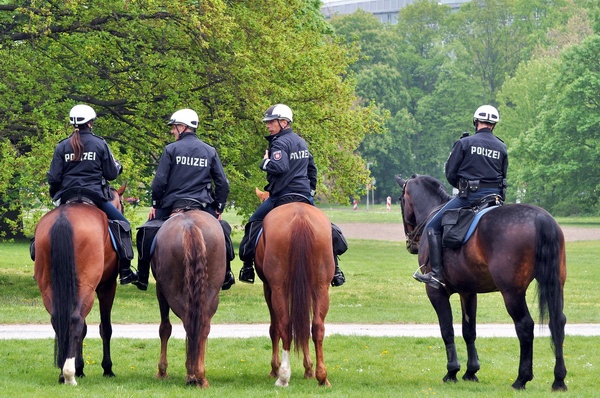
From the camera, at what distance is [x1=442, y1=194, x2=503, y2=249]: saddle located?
12273mm

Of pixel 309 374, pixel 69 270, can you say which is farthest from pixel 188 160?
pixel 309 374

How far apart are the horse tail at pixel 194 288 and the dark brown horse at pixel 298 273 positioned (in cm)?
90

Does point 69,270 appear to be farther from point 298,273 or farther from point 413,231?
point 413,231

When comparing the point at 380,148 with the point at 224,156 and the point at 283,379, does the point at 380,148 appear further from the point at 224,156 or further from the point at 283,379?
the point at 283,379

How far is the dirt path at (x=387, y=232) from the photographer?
5115cm

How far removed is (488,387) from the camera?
11898 mm

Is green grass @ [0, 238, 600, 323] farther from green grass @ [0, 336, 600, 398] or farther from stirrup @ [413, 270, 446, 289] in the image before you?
stirrup @ [413, 270, 446, 289]

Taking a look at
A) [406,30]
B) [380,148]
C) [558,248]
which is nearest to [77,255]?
[558,248]

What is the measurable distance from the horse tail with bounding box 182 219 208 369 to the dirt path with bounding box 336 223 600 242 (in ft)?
126

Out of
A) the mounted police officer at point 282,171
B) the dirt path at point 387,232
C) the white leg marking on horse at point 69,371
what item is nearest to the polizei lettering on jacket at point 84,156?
the mounted police officer at point 282,171

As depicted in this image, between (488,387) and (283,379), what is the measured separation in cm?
236

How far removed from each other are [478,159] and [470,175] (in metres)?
0.22

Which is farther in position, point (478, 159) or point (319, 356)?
point (478, 159)

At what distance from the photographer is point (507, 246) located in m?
11.7
